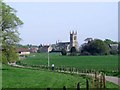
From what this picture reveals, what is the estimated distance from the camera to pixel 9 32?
4550 centimetres

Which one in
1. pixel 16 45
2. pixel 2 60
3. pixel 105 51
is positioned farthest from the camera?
pixel 105 51

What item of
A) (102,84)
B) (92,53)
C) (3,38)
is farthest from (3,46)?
(92,53)

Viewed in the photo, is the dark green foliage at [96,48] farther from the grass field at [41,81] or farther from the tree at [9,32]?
the grass field at [41,81]

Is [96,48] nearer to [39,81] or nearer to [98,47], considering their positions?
[98,47]

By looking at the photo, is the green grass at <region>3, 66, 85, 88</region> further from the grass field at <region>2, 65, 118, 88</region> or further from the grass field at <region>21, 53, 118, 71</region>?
the grass field at <region>21, 53, 118, 71</region>

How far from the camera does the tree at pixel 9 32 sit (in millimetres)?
44875

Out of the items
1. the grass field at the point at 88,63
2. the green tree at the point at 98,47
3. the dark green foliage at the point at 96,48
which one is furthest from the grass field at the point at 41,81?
the dark green foliage at the point at 96,48

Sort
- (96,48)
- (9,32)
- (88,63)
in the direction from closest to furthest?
(9,32), (88,63), (96,48)

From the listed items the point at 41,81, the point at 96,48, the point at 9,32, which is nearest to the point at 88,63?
the point at 9,32

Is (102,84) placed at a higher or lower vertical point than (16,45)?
lower

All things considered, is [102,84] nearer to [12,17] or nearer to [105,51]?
[12,17]

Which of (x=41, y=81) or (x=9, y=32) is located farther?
(x=9, y=32)

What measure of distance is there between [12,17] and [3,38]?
10.3 feet

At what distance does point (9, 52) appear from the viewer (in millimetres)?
46031
